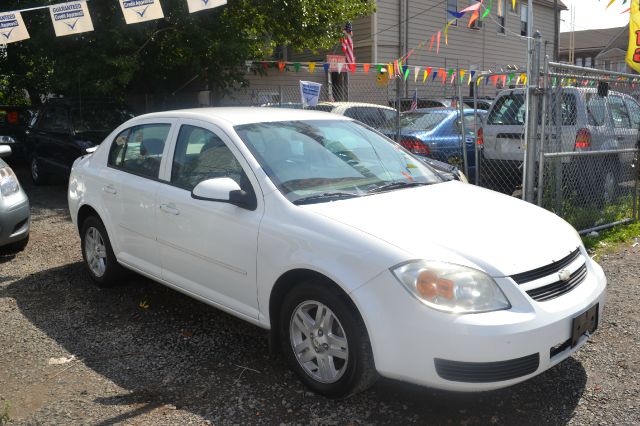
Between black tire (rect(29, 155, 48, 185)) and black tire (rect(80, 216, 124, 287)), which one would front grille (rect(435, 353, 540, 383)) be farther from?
black tire (rect(29, 155, 48, 185))

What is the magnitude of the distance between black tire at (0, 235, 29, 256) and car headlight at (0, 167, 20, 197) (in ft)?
2.14

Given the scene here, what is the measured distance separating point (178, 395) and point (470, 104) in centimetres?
1512

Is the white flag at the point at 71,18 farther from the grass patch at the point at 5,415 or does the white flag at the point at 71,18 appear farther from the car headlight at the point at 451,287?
the car headlight at the point at 451,287

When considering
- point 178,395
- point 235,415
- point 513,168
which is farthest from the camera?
point 513,168

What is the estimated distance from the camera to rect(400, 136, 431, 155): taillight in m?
8.88

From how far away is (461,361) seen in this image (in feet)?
9.50

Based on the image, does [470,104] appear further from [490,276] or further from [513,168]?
[490,276]

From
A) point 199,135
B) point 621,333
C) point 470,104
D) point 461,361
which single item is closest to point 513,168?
point 621,333

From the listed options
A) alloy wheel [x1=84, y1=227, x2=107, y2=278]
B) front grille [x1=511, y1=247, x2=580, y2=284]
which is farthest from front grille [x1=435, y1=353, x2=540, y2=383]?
alloy wheel [x1=84, y1=227, x2=107, y2=278]

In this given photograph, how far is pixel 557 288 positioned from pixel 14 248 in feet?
19.4

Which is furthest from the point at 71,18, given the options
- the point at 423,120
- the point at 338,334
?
the point at 338,334

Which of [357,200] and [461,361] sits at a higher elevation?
[357,200]

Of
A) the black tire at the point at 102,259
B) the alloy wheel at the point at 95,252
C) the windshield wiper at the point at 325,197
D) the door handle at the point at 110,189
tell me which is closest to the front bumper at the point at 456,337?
the windshield wiper at the point at 325,197

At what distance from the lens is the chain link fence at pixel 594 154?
661 cm
